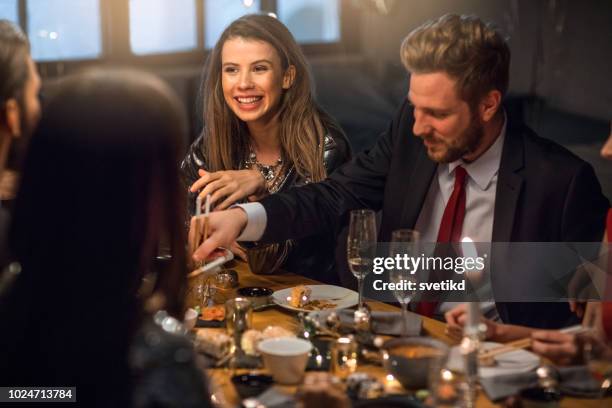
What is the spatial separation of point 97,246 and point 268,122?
6.93 feet

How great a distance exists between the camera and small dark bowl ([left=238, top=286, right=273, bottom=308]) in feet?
6.93

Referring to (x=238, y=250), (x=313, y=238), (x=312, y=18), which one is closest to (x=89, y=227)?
(x=238, y=250)

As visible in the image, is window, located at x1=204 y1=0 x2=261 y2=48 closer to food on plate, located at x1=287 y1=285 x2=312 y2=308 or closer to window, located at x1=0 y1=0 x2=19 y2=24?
window, located at x1=0 y1=0 x2=19 y2=24

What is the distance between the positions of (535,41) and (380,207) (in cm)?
238

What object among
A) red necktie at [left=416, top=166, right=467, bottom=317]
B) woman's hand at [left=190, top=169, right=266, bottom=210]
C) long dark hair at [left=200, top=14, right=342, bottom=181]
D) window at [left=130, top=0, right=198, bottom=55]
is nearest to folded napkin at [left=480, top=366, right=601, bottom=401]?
red necktie at [left=416, top=166, right=467, bottom=317]

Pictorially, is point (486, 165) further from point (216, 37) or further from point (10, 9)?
point (10, 9)

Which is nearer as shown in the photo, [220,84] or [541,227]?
[541,227]

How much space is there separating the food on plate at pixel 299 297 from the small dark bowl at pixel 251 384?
1.67 feet

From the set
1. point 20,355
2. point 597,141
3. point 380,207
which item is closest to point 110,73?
point 20,355

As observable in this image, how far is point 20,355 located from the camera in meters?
1.04

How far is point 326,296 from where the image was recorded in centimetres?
220

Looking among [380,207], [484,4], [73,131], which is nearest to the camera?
[73,131]

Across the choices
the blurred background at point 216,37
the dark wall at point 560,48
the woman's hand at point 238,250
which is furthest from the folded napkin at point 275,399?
the blurred background at point 216,37

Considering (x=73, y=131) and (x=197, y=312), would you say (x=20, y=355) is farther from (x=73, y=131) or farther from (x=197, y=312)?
(x=197, y=312)
